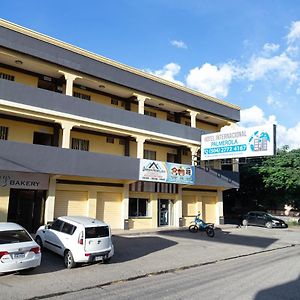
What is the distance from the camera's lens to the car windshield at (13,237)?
1098cm

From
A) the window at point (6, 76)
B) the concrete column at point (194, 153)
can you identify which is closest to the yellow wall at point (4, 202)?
the window at point (6, 76)

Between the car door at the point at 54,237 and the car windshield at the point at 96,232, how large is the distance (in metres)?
1.48

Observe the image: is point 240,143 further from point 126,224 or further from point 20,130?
point 20,130

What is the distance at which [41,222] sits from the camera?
2147 cm

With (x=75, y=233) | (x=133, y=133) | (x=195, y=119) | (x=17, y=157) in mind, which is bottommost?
(x=75, y=233)

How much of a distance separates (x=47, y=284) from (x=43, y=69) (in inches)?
594

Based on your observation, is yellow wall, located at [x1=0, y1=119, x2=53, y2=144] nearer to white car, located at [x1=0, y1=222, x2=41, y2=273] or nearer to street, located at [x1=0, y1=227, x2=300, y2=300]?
street, located at [x1=0, y1=227, x2=300, y2=300]

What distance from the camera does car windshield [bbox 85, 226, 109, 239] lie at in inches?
509

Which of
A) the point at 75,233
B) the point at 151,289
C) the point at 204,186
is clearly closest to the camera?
the point at 151,289

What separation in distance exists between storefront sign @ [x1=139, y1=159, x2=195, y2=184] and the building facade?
0.69m

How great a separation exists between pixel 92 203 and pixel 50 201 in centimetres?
325

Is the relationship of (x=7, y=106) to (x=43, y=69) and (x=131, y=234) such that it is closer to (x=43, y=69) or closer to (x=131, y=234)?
(x=43, y=69)

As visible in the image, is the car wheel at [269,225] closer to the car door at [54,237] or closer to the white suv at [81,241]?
the white suv at [81,241]

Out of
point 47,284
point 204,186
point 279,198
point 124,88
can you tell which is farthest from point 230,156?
point 47,284
